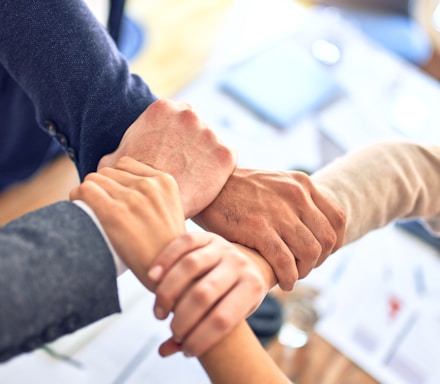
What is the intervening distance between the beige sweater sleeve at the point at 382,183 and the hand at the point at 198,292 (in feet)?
0.75

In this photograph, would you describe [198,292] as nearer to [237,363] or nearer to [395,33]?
[237,363]

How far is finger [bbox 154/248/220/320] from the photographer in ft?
1.50

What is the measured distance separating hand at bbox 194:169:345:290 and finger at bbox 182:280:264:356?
0.39 ft

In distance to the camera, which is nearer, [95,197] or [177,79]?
[95,197]

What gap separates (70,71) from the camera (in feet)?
2.04

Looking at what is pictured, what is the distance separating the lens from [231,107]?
3.92 feet

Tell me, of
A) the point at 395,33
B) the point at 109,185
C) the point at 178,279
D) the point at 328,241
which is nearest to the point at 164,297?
the point at 178,279

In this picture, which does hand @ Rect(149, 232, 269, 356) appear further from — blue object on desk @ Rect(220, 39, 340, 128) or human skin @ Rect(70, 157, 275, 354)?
blue object on desk @ Rect(220, 39, 340, 128)

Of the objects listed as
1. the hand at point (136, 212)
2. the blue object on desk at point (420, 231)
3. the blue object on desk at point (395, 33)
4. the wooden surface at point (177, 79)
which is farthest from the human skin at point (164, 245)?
the blue object on desk at point (395, 33)

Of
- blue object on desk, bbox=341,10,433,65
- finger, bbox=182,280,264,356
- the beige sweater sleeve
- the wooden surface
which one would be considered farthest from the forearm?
blue object on desk, bbox=341,10,433,65

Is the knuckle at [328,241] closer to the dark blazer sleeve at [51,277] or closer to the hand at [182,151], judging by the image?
the hand at [182,151]

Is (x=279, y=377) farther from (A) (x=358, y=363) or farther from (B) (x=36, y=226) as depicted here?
(A) (x=358, y=363)

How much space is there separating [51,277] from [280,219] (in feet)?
0.91

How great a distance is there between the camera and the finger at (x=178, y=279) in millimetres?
458
